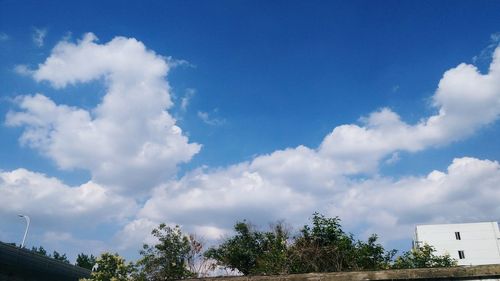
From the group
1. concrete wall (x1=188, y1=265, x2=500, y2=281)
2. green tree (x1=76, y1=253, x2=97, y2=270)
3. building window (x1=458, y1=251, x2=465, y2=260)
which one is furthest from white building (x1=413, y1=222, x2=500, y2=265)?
green tree (x1=76, y1=253, x2=97, y2=270)

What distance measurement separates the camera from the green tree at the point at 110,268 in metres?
33.8

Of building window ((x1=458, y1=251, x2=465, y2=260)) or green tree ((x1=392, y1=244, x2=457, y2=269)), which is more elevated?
building window ((x1=458, y1=251, x2=465, y2=260))

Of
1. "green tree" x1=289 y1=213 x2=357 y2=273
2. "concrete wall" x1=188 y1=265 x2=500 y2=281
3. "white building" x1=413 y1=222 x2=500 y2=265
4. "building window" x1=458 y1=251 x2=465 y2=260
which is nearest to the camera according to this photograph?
"concrete wall" x1=188 y1=265 x2=500 y2=281

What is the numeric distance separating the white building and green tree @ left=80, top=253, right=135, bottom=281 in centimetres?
4042

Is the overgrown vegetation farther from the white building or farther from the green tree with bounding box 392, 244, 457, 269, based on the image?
the white building

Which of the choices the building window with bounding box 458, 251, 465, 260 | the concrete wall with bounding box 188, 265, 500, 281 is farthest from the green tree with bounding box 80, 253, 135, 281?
the building window with bounding box 458, 251, 465, 260

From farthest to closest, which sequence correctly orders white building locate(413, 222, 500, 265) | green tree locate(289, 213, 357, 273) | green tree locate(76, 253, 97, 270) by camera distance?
green tree locate(76, 253, 97, 270), white building locate(413, 222, 500, 265), green tree locate(289, 213, 357, 273)

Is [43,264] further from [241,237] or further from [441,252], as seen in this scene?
[441,252]

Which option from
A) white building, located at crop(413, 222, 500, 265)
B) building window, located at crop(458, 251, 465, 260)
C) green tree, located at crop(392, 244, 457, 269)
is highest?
white building, located at crop(413, 222, 500, 265)

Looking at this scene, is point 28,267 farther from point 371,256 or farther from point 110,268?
point 371,256

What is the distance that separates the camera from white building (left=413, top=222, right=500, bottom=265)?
178 feet

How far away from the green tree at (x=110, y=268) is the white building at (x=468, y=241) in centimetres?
4042

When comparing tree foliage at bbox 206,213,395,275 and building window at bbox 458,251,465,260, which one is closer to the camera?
tree foliage at bbox 206,213,395,275

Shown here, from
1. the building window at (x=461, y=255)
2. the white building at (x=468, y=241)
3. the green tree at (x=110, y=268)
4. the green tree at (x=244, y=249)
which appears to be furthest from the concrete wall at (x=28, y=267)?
the building window at (x=461, y=255)
